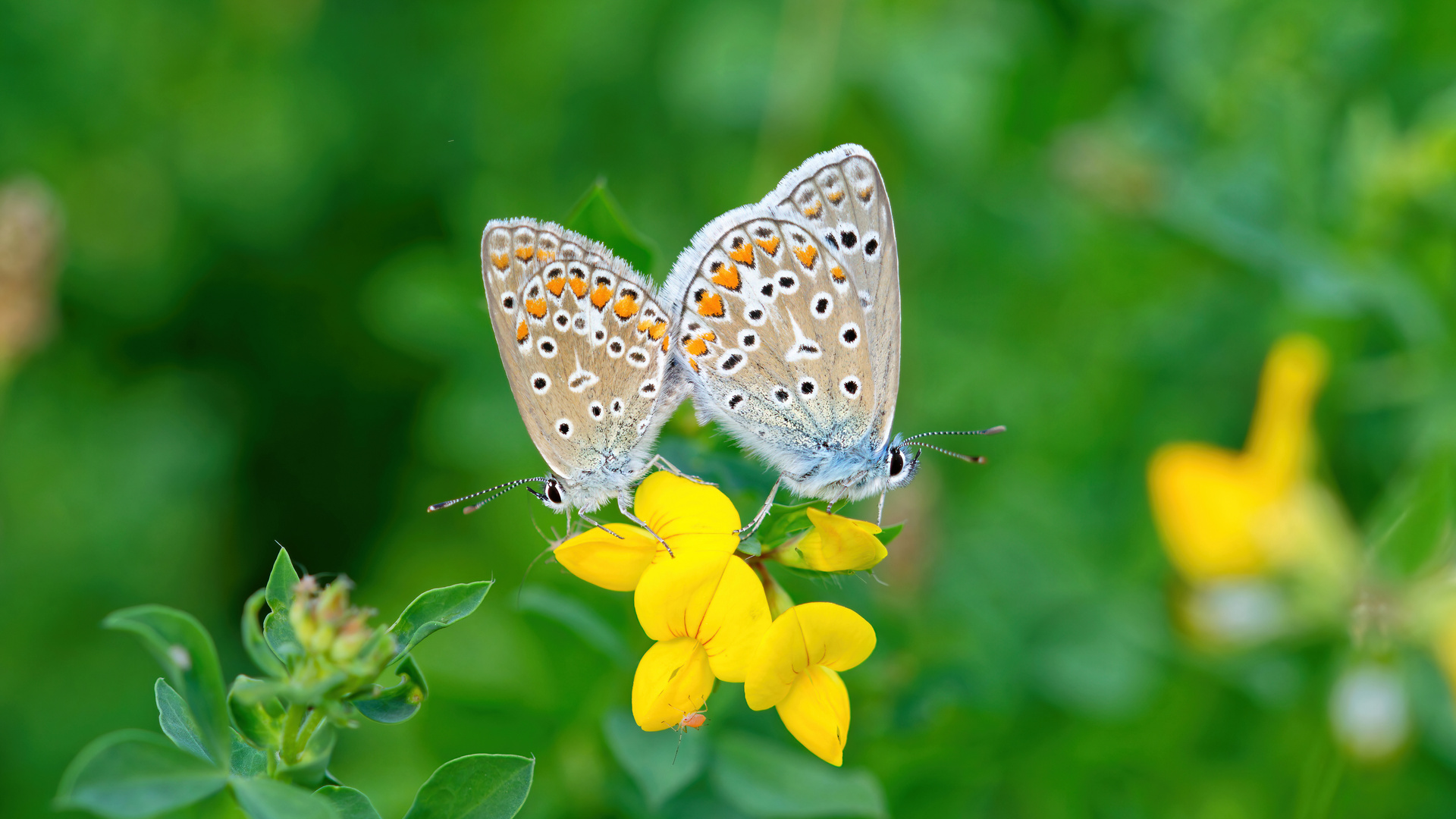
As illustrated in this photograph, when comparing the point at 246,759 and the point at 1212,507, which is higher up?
the point at 246,759

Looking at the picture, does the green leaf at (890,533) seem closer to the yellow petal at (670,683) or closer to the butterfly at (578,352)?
Answer: the yellow petal at (670,683)

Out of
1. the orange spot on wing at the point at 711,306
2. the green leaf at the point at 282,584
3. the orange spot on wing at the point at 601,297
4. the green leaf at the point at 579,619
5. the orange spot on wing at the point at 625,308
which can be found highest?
the orange spot on wing at the point at 601,297

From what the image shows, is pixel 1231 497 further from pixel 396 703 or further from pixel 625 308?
pixel 396 703

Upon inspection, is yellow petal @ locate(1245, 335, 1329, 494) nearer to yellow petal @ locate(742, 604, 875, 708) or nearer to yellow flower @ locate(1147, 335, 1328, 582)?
yellow flower @ locate(1147, 335, 1328, 582)

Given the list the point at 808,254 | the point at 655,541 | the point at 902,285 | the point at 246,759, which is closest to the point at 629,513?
the point at 655,541

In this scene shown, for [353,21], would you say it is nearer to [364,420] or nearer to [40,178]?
[40,178]

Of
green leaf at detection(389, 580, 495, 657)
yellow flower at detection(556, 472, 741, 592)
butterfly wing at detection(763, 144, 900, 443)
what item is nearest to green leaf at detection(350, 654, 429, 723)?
green leaf at detection(389, 580, 495, 657)

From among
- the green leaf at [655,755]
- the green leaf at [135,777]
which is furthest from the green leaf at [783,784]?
the green leaf at [135,777]
